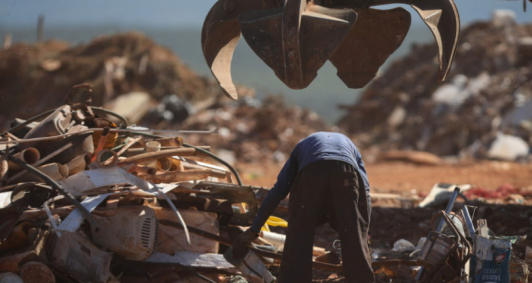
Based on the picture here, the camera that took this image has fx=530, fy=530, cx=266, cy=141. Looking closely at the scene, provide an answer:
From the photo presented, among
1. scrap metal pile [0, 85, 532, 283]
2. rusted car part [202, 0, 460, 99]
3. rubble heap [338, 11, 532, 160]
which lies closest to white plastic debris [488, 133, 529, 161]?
rubble heap [338, 11, 532, 160]

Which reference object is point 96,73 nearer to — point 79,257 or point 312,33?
point 79,257

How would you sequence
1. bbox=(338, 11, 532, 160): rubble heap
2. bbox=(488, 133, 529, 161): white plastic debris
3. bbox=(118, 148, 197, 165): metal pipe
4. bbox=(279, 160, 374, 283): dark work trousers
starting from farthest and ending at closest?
bbox=(338, 11, 532, 160): rubble heap
bbox=(488, 133, 529, 161): white plastic debris
bbox=(118, 148, 197, 165): metal pipe
bbox=(279, 160, 374, 283): dark work trousers

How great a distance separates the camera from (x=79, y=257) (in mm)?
3738

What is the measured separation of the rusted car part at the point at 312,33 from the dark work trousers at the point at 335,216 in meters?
0.64

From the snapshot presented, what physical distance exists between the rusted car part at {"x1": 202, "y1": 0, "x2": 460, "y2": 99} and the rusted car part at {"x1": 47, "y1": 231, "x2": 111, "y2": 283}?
4.98 feet

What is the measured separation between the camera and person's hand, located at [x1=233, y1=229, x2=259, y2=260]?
3910 millimetres

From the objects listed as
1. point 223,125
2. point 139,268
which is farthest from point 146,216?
point 223,125

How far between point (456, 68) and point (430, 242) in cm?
1604

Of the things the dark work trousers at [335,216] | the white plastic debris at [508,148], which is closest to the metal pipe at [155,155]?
the dark work trousers at [335,216]

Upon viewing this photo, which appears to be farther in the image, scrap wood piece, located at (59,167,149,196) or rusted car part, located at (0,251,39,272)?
scrap wood piece, located at (59,167,149,196)

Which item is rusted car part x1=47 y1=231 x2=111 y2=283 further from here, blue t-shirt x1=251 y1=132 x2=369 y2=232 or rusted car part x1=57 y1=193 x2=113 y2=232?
blue t-shirt x1=251 y1=132 x2=369 y2=232

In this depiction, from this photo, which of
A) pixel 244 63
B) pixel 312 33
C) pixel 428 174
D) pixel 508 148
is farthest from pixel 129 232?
pixel 244 63

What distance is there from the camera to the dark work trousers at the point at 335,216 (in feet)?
11.6

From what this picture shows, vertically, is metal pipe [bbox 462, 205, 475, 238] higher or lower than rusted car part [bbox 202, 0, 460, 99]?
lower
